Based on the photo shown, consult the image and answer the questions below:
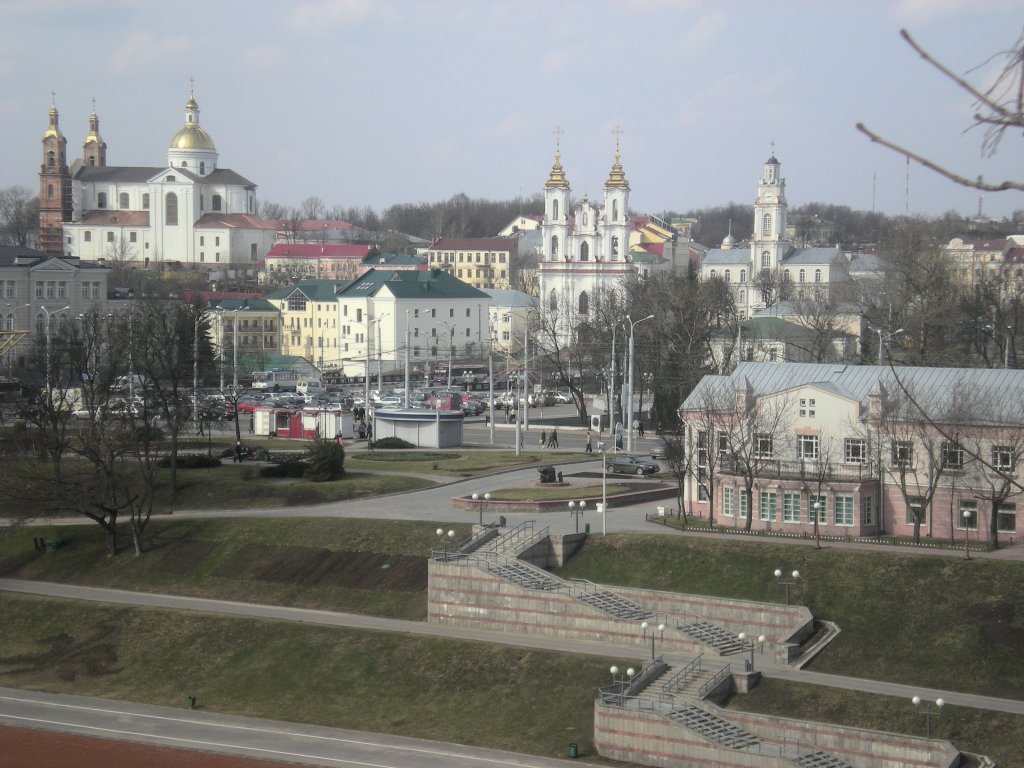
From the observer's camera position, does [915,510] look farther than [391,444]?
No

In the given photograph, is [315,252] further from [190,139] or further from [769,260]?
[769,260]

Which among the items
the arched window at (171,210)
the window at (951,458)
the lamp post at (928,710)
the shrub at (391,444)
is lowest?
the lamp post at (928,710)

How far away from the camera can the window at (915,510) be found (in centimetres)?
3894

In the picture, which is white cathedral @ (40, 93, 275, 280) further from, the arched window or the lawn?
the lawn

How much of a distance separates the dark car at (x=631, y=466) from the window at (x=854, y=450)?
1071 centimetres

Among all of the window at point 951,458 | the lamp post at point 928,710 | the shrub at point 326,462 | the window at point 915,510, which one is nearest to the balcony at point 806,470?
the window at point 915,510

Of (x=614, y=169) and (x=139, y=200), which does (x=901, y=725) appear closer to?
(x=614, y=169)

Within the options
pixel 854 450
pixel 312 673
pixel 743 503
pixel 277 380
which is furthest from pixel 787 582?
pixel 277 380

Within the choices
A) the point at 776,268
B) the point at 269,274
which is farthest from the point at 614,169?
the point at 269,274

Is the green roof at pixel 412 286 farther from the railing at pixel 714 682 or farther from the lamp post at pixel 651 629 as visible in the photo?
the railing at pixel 714 682

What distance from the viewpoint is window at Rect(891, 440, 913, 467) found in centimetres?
3984

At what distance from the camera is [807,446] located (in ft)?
138

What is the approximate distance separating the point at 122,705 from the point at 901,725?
17.6m

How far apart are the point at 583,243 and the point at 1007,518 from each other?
267 feet
